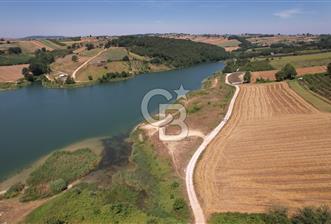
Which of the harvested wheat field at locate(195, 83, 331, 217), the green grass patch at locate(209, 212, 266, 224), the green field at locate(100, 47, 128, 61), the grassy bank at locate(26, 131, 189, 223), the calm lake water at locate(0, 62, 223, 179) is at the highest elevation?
the green field at locate(100, 47, 128, 61)

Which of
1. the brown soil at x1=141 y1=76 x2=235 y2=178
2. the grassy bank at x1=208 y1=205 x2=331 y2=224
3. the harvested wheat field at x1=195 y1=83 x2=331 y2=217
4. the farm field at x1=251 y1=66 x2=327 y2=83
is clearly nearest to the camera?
the grassy bank at x1=208 y1=205 x2=331 y2=224

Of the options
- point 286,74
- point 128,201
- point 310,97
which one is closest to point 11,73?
point 286,74

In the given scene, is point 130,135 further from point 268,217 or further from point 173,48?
point 173,48

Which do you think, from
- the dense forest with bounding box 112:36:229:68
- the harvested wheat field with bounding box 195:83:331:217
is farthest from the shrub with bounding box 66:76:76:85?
the harvested wheat field with bounding box 195:83:331:217

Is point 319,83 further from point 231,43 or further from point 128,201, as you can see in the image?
point 231,43

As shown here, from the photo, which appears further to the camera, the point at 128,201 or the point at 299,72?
the point at 299,72

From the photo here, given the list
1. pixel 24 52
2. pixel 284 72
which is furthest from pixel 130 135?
pixel 24 52

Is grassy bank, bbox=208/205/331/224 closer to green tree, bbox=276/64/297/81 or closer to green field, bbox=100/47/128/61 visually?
green tree, bbox=276/64/297/81
